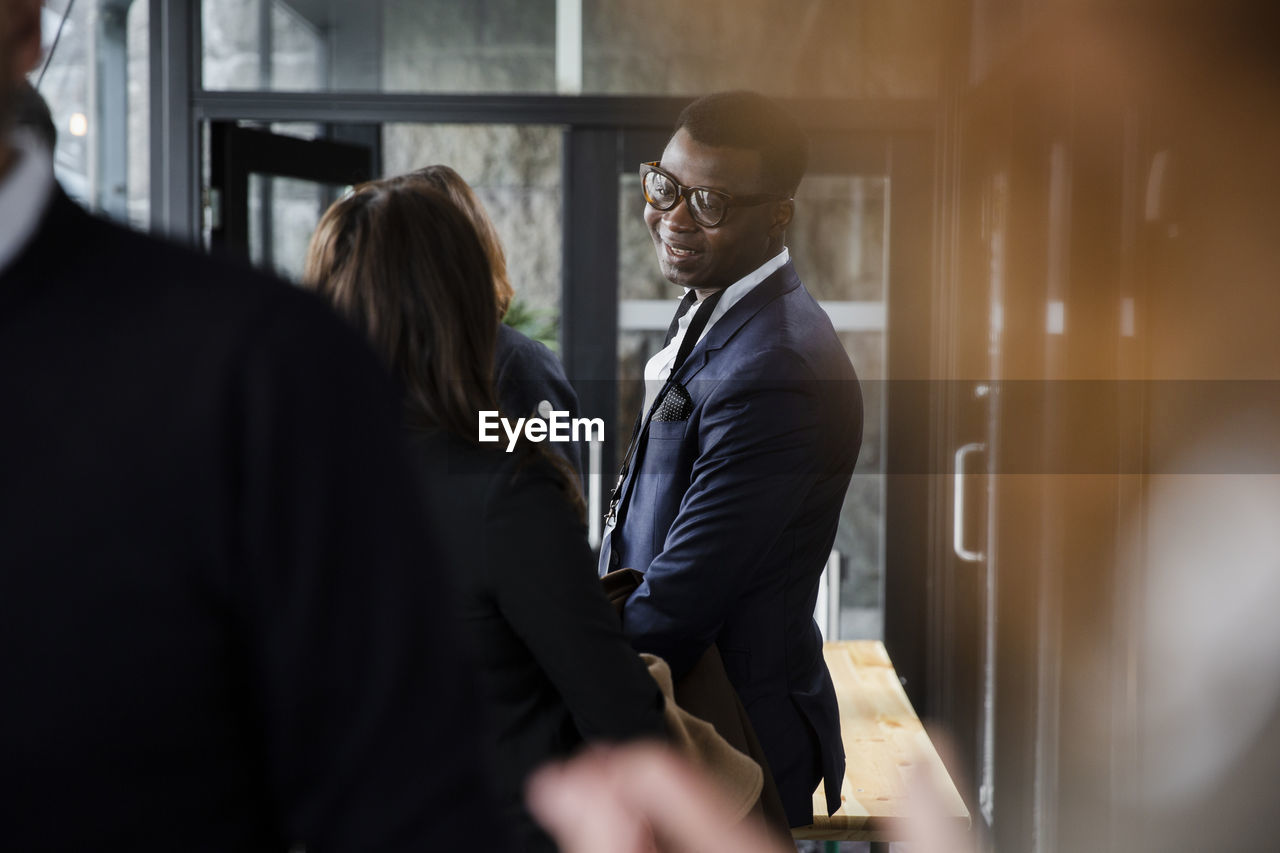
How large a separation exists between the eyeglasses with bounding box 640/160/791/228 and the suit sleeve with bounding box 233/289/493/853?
144cm

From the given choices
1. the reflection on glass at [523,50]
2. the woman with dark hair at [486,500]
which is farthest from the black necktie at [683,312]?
the reflection on glass at [523,50]

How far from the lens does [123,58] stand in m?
3.76

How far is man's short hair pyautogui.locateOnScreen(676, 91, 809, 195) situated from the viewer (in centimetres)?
186

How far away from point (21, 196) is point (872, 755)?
2.24 m

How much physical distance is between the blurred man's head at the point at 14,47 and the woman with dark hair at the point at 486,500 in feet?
1.90

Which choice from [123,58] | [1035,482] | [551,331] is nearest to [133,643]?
[1035,482]

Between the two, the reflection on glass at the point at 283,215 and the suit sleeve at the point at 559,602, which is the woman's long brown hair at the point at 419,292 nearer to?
the suit sleeve at the point at 559,602

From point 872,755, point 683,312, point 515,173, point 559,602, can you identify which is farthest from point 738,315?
point 515,173

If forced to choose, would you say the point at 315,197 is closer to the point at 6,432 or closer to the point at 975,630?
the point at 975,630

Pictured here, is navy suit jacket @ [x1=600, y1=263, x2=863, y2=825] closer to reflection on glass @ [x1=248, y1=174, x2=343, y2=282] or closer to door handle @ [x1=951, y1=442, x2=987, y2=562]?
door handle @ [x1=951, y1=442, x2=987, y2=562]

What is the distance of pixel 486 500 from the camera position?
1013mm

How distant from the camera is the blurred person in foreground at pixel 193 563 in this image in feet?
1.29

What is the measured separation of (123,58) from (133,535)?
153 inches

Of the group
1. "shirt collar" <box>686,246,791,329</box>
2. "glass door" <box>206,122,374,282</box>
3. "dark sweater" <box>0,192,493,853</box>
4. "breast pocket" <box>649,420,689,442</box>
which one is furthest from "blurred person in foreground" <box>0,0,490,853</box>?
"glass door" <box>206,122,374,282</box>
